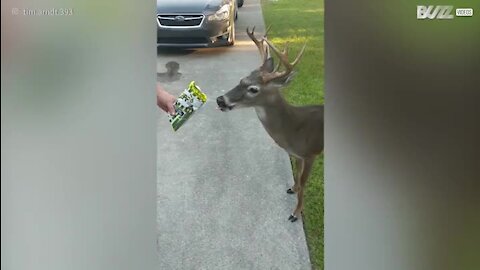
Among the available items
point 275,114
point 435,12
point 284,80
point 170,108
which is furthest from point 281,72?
point 435,12

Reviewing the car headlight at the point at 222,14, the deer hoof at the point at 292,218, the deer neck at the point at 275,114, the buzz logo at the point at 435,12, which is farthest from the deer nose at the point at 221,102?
the buzz logo at the point at 435,12

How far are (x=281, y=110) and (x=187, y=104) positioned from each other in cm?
31

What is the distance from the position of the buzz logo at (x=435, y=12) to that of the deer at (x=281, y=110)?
1.26 ft

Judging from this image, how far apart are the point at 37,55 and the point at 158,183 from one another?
22.4 inches

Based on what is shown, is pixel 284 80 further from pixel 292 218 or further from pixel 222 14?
pixel 292 218

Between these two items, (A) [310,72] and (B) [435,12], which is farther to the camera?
(A) [310,72]

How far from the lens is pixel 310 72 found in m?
1.95

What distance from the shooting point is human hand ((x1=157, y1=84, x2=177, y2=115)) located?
77.9 inches

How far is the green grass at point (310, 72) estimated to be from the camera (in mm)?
1940

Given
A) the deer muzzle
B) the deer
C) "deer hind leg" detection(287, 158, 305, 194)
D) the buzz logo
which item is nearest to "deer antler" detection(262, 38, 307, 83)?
the deer

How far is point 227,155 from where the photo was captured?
6.66ft

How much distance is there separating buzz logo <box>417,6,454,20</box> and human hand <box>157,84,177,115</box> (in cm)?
83

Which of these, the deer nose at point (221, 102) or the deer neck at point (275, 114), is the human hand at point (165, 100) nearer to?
the deer nose at point (221, 102)

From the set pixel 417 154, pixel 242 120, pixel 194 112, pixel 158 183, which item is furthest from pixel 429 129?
pixel 158 183
